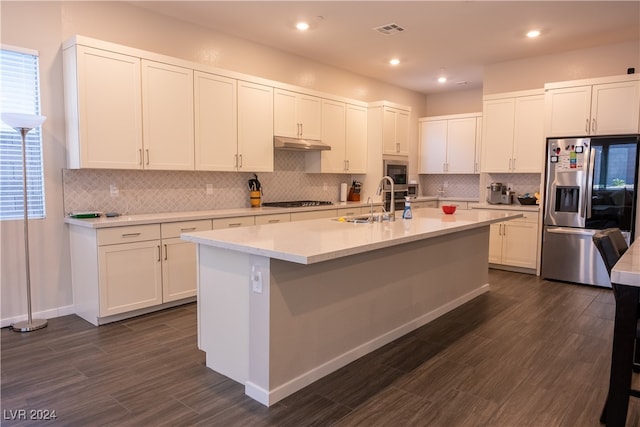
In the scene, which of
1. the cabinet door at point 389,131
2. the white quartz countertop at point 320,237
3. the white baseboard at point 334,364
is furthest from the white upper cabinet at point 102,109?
the cabinet door at point 389,131

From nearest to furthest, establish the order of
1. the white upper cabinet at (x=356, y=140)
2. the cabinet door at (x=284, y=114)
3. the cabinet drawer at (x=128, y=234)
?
the cabinet drawer at (x=128, y=234) → the cabinet door at (x=284, y=114) → the white upper cabinet at (x=356, y=140)

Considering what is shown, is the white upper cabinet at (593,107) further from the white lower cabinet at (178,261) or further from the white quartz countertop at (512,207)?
the white lower cabinet at (178,261)

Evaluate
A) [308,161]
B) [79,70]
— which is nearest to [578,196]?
[308,161]

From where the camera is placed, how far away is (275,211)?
4715 mm

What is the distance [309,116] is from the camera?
5.52 metres

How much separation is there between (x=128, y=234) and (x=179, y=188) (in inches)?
42.2

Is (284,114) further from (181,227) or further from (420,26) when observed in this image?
(181,227)

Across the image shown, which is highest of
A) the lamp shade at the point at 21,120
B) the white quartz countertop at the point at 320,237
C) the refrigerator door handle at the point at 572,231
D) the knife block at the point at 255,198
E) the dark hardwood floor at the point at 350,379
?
the lamp shade at the point at 21,120

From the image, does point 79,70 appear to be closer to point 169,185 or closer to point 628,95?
point 169,185

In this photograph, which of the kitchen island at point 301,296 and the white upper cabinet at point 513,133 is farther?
the white upper cabinet at point 513,133

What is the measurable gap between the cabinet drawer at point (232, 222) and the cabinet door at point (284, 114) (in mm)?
1274

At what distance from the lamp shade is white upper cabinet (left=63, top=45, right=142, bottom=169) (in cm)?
33

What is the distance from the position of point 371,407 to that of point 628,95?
15.5 ft

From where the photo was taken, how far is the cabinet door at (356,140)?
→ 6176 millimetres
